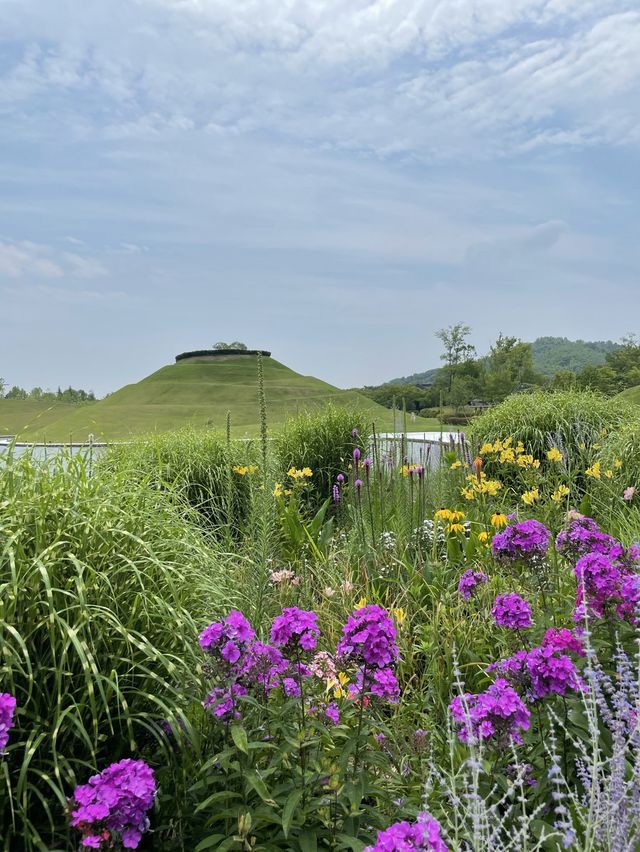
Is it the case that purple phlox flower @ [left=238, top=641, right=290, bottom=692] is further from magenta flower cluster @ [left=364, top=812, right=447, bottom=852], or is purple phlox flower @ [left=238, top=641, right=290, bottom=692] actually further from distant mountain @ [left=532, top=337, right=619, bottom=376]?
distant mountain @ [left=532, top=337, right=619, bottom=376]

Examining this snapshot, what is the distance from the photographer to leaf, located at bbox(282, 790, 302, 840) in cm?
144

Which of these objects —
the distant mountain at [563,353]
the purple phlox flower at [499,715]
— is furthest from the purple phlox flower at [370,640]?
the distant mountain at [563,353]

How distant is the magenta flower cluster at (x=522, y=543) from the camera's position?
2.53 meters

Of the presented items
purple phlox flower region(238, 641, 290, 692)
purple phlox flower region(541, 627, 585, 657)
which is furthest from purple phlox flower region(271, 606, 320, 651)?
purple phlox flower region(541, 627, 585, 657)

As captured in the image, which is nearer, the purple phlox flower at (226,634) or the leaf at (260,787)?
the leaf at (260,787)

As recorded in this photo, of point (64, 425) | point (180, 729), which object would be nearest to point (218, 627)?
point (180, 729)

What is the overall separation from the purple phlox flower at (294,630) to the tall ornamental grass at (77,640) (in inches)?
15.8

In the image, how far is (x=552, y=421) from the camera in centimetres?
810

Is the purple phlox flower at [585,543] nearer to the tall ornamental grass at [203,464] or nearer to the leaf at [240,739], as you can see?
the leaf at [240,739]

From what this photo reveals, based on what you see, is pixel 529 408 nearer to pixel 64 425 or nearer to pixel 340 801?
pixel 340 801

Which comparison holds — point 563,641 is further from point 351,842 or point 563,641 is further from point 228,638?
point 228,638

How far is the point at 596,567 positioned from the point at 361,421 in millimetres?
5429

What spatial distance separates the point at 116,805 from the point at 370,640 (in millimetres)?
687

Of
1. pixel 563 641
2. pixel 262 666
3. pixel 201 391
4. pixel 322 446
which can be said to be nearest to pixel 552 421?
pixel 322 446
